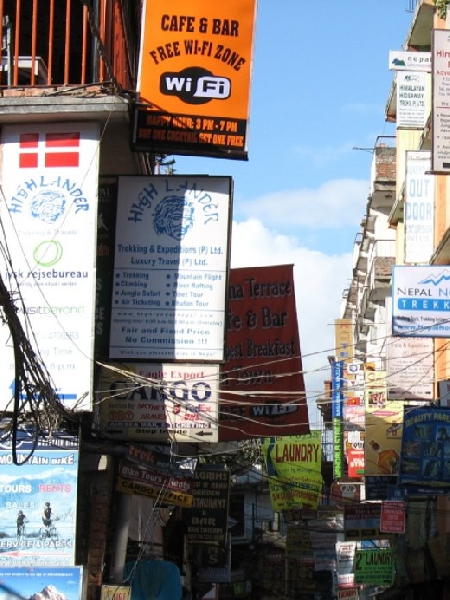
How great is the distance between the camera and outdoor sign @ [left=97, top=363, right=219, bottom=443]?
41.2 ft

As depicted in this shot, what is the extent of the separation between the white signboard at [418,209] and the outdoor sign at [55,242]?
14.9m

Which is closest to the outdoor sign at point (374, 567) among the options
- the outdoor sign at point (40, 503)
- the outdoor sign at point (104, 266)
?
the outdoor sign at point (104, 266)

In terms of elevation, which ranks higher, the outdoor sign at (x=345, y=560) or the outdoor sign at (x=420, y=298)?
the outdoor sign at (x=420, y=298)

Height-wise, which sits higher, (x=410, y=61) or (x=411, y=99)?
(x=410, y=61)

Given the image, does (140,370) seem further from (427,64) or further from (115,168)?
(427,64)

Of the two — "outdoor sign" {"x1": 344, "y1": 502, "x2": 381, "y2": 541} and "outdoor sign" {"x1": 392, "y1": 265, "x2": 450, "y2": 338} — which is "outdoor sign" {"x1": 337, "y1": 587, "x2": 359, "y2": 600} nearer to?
"outdoor sign" {"x1": 344, "y1": 502, "x2": 381, "y2": 541}

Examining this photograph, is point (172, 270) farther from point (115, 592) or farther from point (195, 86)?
point (115, 592)

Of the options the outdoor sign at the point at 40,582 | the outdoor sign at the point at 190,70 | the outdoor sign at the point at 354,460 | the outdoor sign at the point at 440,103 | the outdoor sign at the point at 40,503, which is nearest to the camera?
the outdoor sign at the point at 40,582

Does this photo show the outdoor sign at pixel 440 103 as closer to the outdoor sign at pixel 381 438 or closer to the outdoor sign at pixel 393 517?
the outdoor sign at pixel 393 517

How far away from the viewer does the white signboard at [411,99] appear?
94.6 feet

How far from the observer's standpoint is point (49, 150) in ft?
40.2

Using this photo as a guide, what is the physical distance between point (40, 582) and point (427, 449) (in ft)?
32.5

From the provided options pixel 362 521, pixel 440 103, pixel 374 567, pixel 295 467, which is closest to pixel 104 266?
pixel 440 103

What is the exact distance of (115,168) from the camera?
46.6 ft
